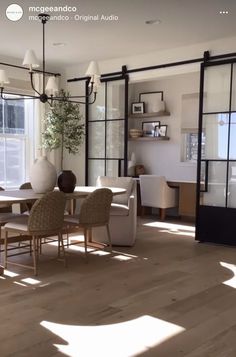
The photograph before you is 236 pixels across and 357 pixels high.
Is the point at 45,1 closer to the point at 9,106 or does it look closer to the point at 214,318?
the point at 9,106

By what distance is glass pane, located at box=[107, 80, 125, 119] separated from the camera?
6715 millimetres

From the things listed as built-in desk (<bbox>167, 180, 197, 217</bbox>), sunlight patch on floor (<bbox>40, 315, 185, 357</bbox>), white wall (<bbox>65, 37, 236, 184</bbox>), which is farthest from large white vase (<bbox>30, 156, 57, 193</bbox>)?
built-in desk (<bbox>167, 180, 197, 217</bbox>)

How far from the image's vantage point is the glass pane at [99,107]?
22.8ft

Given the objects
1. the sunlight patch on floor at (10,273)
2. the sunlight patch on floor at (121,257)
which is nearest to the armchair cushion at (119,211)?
the sunlight patch on floor at (121,257)

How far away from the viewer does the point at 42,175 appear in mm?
4457

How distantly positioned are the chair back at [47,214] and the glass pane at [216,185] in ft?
7.73

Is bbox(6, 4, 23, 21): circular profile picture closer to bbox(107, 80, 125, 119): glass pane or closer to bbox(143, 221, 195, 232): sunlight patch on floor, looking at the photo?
bbox(107, 80, 125, 119): glass pane

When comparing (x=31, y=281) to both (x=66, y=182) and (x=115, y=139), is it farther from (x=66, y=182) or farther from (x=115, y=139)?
(x=115, y=139)

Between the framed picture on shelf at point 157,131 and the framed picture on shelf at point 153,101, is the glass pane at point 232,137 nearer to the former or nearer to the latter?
the framed picture on shelf at point 153,101

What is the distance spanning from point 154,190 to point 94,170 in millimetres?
1159

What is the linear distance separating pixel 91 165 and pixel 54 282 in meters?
3.67

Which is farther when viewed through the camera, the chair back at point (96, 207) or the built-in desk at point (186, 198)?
the built-in desk at point (186, 198)

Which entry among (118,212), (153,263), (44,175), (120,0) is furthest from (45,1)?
(153,263)

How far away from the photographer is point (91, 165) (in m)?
7.20
